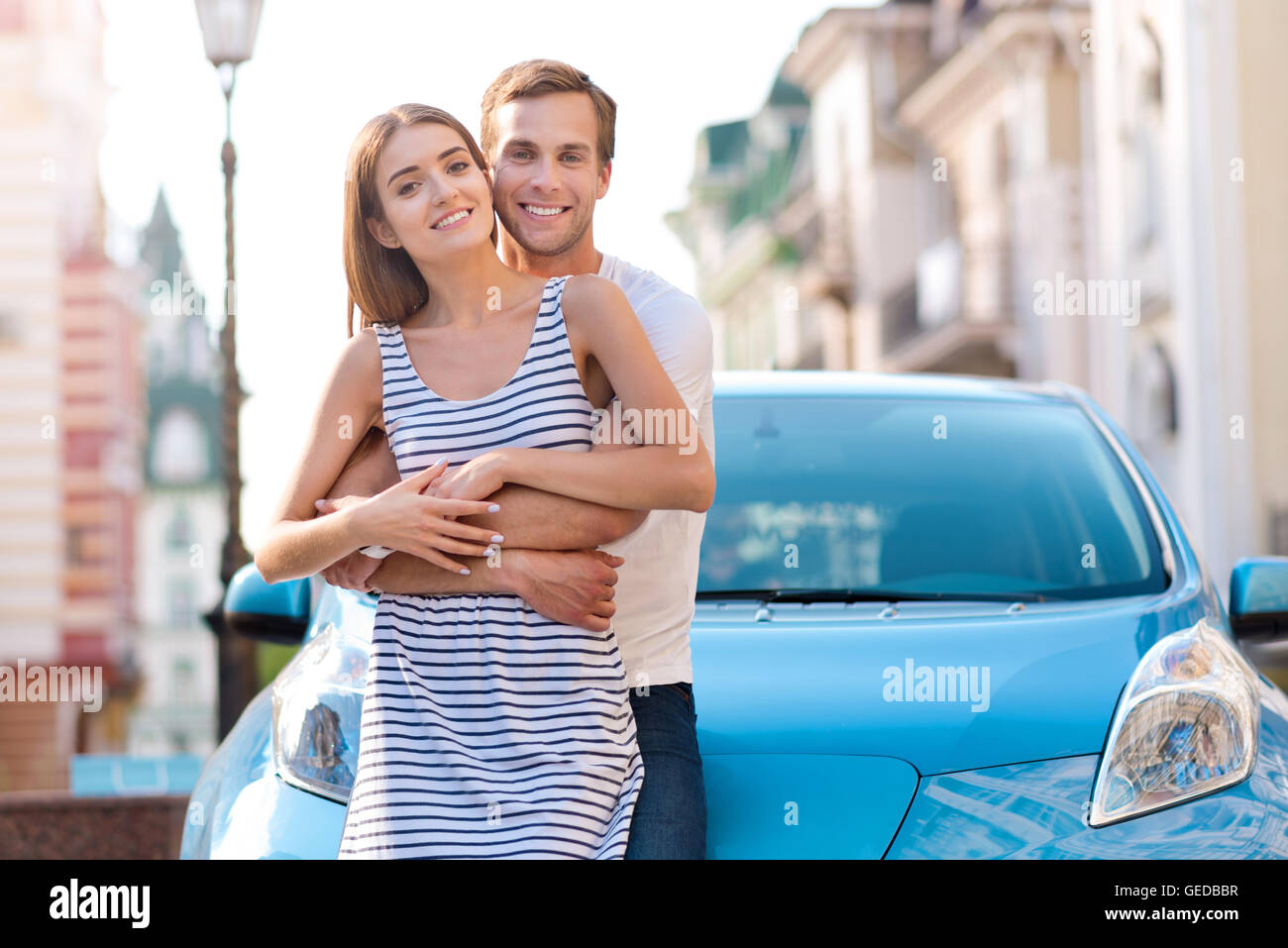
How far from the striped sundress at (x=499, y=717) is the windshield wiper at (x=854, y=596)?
39.0 inches

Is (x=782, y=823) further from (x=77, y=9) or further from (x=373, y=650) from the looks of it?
(x=77, y=9)

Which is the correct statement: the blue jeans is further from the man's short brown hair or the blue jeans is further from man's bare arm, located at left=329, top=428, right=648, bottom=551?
the man's short brown hair

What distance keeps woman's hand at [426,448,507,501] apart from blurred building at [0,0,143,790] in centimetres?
2060

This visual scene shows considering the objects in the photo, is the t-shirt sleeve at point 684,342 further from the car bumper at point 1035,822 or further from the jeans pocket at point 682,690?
the car bumper at point 1035,822

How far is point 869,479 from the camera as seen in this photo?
371 centimetres

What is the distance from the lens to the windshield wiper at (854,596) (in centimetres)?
329

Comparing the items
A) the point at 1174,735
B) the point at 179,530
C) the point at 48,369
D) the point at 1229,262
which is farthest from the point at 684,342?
the point at 179,530

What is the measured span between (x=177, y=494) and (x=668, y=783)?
70.7 meters

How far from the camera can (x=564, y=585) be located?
2.28m

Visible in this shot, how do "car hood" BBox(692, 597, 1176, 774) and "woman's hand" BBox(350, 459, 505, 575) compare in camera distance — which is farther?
"car hood" BBox(692, 597, 1176, 774)

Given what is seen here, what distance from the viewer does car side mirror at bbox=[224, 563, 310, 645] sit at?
3.63 m

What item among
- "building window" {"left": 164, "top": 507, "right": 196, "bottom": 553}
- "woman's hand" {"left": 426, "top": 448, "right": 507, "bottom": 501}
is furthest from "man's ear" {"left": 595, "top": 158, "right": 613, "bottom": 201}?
"building window" {"left": 164, "top": 507, "right": 196, "bottom": 553}

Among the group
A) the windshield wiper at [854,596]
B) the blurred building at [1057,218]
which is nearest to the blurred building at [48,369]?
the blurred building at [1057,218]

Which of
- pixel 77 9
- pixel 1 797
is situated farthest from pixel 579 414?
pixel 77 9
